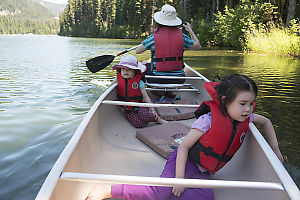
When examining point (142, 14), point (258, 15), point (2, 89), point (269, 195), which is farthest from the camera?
point (142, 14)

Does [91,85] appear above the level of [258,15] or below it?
below

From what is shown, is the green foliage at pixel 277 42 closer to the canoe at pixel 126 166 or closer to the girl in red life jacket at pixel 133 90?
the girl in red life jacket at pixel 133 90

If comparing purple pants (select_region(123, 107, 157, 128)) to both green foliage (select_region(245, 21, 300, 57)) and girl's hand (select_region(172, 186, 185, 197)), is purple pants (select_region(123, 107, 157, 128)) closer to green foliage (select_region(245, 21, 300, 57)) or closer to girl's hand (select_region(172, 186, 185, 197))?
girl's hand (select_region(172, 186, 185, 197))

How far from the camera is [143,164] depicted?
2.17m

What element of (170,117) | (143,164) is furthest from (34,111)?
(143,164)

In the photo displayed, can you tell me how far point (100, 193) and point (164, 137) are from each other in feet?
3.16

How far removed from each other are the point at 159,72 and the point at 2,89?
3951 millimetres

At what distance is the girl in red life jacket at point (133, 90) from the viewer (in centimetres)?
286

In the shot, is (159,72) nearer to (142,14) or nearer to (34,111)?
(34,111)

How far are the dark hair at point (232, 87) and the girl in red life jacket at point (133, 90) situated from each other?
4.55 feet

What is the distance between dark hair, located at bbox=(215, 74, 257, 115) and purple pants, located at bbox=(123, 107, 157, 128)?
4.50 ft

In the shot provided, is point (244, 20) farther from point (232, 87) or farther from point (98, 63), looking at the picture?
point (232, 87)

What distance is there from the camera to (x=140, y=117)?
2865 millimetres

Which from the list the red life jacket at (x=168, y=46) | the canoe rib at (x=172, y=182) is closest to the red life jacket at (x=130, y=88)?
the red life jacket at (x=168, y=46)
